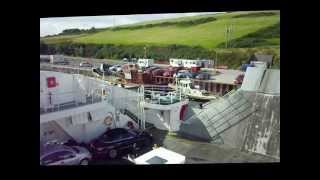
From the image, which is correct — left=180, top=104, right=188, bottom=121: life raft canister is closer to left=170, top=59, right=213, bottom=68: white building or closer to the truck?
left=170, top=59, right=213, bottom=68: white building

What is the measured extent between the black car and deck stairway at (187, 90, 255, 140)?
0.46 metres

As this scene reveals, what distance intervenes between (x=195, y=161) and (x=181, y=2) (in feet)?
4.59

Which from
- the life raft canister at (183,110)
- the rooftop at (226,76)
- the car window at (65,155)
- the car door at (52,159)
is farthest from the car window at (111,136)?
the rooftop at (226,76)

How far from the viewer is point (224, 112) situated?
3699 millimetres

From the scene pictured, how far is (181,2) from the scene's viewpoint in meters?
3.78

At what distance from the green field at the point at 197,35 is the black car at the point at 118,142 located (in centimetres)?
80

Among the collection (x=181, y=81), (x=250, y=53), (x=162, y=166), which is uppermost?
(x=250, y=53)

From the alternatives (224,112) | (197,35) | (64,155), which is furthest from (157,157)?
(197,35)

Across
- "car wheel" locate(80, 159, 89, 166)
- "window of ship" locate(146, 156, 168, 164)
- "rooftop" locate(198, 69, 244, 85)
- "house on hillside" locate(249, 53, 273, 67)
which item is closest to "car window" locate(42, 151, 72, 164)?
"car wheel" locate(80, 159, 89, 166)

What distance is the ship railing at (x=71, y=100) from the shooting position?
12.2 ft

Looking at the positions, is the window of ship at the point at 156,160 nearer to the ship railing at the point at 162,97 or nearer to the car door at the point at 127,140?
the car door at the point at 127,140

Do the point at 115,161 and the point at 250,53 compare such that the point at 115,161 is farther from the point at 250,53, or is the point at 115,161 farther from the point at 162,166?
the point at 250,53
